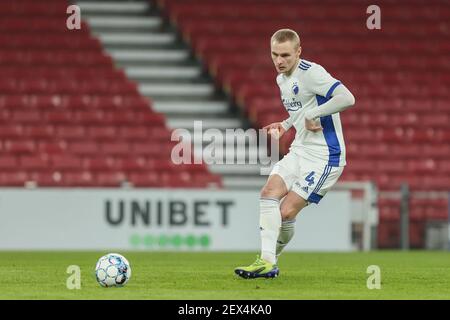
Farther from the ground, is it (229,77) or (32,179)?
(229,77)

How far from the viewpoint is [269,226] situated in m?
8.84

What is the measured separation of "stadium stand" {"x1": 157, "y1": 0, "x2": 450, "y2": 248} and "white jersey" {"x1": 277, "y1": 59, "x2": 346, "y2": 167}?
9210mm

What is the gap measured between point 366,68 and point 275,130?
11.9 m

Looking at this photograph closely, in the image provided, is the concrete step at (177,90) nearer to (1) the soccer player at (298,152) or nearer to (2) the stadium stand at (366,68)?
(2) the stadium stand at (366,68)

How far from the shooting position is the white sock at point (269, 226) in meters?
8.80

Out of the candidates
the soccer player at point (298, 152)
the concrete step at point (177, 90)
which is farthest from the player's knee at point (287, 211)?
the concrete step at point (177, 90)

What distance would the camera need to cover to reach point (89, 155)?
1831cm

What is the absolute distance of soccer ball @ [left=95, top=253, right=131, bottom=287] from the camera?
813cm

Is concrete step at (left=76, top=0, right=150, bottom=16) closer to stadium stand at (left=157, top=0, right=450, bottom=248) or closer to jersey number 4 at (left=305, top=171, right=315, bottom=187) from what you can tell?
stadium stand at (left=157, top=0, right=450, bottom=248)

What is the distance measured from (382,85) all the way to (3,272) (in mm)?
11727

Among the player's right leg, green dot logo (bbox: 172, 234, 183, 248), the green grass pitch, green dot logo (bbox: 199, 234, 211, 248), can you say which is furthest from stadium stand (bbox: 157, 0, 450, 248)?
the player's right leg

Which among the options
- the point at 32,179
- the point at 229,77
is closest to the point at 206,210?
the point at 32,179

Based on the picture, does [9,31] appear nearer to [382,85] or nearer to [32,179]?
[32,179]

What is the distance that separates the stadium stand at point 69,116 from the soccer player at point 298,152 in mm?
8556
